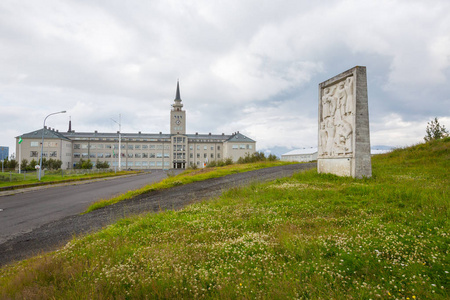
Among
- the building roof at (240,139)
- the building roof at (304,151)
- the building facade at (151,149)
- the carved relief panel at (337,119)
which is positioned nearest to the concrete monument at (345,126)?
the carved relief panel at (337,119)

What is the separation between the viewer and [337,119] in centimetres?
1235

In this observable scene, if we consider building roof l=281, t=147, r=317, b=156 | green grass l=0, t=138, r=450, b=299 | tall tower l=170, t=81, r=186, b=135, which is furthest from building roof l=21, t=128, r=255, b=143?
green grass l=0, t=138, r=450, b=299

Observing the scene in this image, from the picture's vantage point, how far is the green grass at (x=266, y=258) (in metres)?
2.86

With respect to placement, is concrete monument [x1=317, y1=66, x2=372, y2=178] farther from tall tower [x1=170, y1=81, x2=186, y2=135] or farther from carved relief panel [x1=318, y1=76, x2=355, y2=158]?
tall tower [x1=170, y1=81, x2=186, y2=135]

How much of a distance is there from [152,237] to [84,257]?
127 cm

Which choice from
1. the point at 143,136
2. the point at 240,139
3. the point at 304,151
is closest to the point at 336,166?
the point at 304,151

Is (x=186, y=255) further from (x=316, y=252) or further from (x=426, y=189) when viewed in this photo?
(x=426, y=189)

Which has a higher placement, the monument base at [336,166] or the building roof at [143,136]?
the building roof at [143,136]

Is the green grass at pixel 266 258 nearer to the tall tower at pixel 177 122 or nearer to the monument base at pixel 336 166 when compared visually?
the monument base at pixel 336 166

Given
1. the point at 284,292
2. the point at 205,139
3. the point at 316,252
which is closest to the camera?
the point at 284,292

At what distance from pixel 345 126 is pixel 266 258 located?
1001 centimetres

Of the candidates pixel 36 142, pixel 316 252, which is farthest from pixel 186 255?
pixel 36 142

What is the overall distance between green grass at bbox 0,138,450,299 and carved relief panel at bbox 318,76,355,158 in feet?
17.5

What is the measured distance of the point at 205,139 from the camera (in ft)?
334
